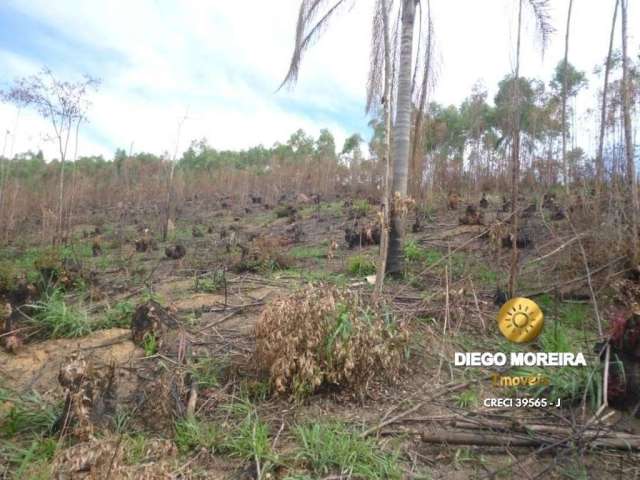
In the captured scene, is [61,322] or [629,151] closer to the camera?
[61,322]

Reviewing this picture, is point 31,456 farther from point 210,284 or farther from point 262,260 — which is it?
point 262,260

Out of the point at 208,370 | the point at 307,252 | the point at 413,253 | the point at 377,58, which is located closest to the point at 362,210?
the point at 307,252

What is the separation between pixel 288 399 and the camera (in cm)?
291

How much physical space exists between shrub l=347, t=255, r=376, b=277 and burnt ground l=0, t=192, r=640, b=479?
19 millimetres

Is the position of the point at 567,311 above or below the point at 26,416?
above

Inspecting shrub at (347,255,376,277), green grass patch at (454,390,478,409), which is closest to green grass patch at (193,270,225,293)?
shrub at (347,255,376,277)

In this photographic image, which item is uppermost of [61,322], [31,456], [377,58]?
[377,58]

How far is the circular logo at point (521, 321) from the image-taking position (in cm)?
343

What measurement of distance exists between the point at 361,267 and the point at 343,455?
353 cm

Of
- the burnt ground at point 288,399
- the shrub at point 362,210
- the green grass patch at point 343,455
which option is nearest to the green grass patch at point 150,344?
the burnt ground at point 288,399

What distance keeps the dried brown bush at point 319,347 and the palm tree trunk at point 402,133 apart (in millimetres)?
2411

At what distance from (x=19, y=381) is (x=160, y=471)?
6.16 feet

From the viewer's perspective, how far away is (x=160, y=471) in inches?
85.7

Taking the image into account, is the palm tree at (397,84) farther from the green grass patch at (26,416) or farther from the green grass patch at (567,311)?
the green grass patch at (26,416)
